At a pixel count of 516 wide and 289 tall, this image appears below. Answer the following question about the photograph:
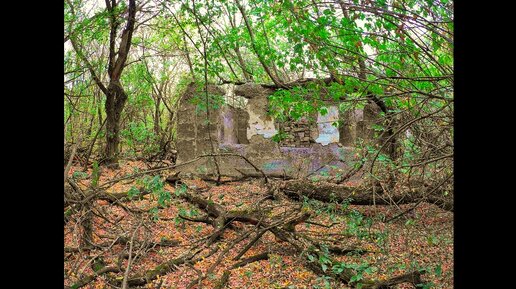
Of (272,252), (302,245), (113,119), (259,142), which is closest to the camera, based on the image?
(302,245)

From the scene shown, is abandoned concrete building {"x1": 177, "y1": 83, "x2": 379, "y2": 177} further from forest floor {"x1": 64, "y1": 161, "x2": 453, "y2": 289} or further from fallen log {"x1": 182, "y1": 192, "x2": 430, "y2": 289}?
forest floor {"x1": 64, "y1": 161, "x2": 453, "y2": 289}

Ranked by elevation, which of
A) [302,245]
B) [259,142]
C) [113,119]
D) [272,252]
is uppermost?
[113,119]

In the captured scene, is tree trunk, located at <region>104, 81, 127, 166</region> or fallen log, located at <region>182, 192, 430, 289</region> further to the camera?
tree trunk, located at <region>104, 81, 127, 166</region>

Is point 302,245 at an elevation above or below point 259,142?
below

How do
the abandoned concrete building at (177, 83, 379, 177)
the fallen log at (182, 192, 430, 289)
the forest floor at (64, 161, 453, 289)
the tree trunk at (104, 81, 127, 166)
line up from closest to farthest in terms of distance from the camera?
1. the fallen log at (182, 192, 430, 289)
2. the forest floor at (64, 161, 453, 289)
3. the abandoned concrete building at (177, 83, 379, 177)
4. the tree trunk at (104, 81, 127, 166)

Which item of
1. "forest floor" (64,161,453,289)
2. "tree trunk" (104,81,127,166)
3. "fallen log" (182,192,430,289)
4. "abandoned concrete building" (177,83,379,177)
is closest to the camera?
"fallen log" (182,192,430,289)

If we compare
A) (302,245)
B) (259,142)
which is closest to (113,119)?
(259,142)

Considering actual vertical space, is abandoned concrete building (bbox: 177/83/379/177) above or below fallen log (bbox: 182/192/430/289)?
above

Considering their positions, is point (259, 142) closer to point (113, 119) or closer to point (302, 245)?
point (113, 119)

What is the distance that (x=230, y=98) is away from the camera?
35.4 feet

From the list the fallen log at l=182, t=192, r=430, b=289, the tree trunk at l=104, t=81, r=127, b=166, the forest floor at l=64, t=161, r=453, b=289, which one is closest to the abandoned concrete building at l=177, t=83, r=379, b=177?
the tree trunk at l=104, t=81, r=127, b=166

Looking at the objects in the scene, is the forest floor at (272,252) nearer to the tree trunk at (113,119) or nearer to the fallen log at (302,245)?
the fallen log at (302,245)

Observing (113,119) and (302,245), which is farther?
(113,119)
